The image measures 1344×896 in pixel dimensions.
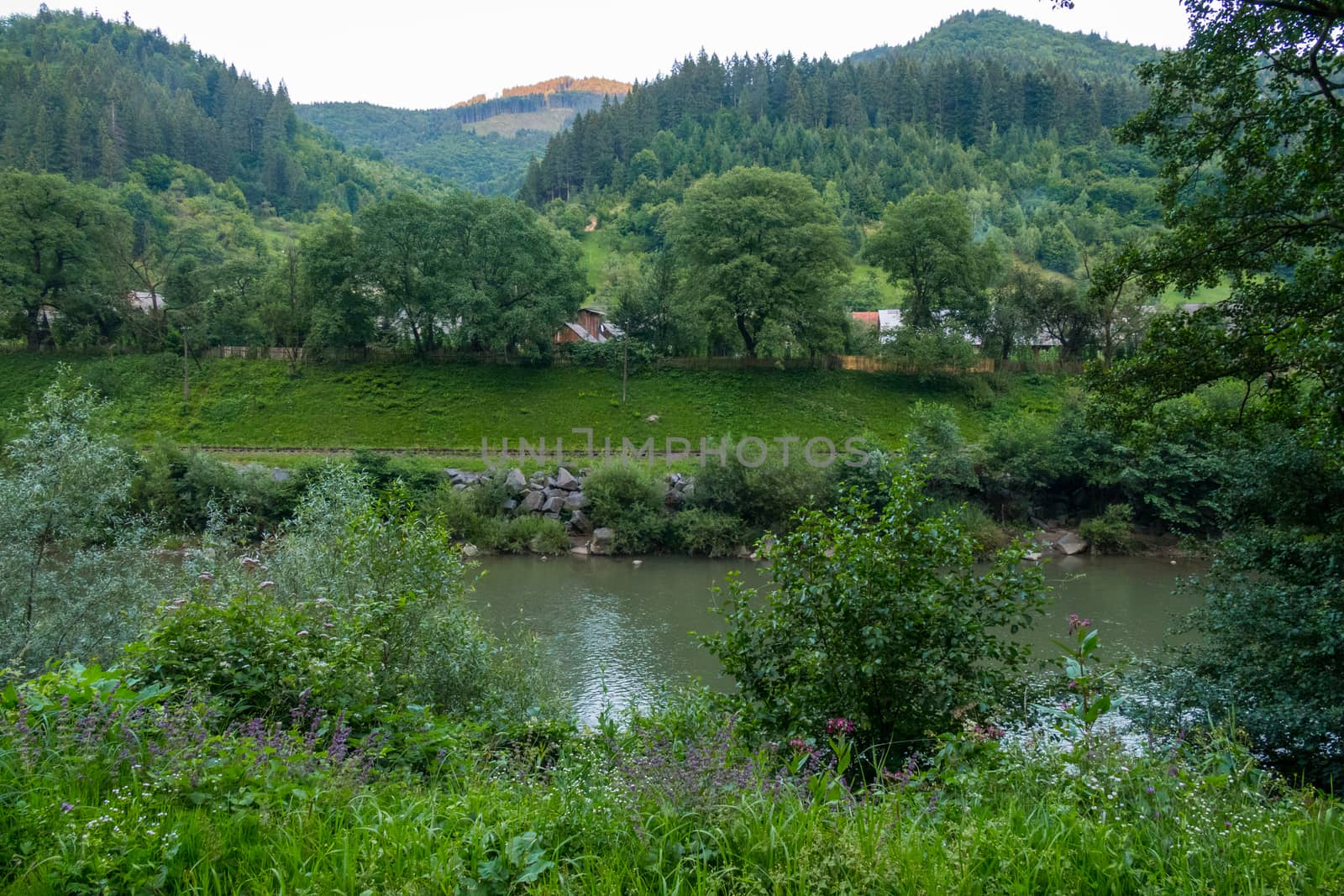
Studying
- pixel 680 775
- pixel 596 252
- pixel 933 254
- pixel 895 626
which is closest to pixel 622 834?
pixel 680 775

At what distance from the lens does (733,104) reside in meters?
112

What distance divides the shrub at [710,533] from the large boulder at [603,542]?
2.35 metres

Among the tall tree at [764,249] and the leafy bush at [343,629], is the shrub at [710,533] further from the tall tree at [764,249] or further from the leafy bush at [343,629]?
the leafy bush at [343,629]

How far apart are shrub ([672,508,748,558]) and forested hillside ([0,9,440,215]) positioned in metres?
84.0

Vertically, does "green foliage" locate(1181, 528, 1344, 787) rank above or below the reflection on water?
above

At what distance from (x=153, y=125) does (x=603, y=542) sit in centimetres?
9461

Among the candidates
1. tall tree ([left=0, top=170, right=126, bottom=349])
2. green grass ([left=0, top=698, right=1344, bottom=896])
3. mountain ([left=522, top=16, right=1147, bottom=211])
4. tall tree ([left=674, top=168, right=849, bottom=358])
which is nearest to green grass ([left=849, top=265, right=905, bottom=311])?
mountain ([left=522, top=16, right=1147, bottom=211])

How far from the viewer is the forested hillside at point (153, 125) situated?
83375 millimetres

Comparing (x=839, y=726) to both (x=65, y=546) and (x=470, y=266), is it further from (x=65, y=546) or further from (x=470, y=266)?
(x=470, y=266)

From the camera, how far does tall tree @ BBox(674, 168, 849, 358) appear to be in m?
40.3

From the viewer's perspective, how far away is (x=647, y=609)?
70.8ft

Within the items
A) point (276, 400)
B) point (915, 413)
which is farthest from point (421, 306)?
point (915, 413)

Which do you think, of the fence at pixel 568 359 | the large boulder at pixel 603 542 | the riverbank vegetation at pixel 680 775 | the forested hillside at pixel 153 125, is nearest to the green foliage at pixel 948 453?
the fence at pixel 568 359

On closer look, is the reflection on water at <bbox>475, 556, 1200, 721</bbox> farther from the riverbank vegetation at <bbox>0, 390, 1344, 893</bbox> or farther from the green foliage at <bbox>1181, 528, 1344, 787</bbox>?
the riverbank vegetation at <bbox>0, 390, 1344, 893</bbox>
